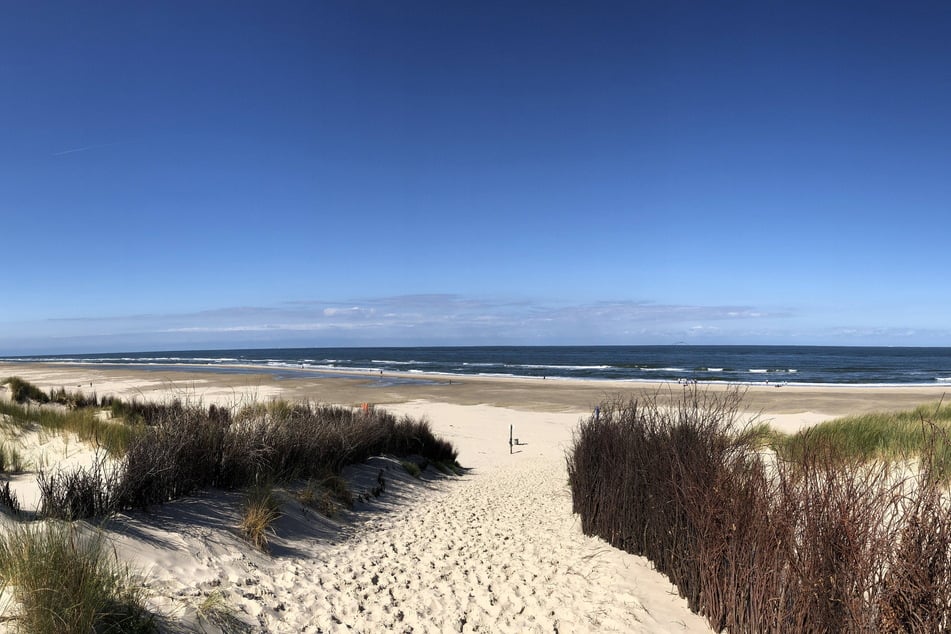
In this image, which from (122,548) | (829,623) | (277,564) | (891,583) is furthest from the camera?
(277,564)

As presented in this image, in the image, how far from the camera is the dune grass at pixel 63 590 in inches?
121

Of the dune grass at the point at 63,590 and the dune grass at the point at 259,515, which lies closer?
the dune grass at the point at 63,590

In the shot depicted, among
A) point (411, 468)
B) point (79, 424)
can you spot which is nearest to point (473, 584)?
point (411, 468)

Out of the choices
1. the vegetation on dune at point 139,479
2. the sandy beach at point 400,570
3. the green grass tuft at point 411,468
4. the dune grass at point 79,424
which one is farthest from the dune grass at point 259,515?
the green grass tuft at point 411,468

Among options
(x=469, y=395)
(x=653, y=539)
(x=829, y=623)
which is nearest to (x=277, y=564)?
(x=653, y=539)

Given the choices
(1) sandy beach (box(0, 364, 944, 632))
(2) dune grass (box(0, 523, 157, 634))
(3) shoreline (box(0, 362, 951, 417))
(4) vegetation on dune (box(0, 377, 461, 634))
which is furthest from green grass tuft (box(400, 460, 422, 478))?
(3) shoreline (box(0, 362, 951, 417))

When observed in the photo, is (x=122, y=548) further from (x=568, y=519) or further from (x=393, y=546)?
(x=568, y=519)

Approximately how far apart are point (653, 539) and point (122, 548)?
5.60 meters

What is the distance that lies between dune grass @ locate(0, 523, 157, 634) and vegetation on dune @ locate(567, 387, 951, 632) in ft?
14.0

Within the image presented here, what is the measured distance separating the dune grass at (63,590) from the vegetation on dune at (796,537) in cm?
426

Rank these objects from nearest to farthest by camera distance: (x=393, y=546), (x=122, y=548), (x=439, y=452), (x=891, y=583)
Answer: (x=891, y=583) < (x=122, y=548) < (x=393, y=546) < (x=439, y=452)

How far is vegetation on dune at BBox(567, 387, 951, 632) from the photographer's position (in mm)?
3049

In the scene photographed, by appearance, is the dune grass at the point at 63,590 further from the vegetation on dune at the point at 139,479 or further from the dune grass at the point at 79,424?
the dune grass at the point at 79,424

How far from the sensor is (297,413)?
1197cm
